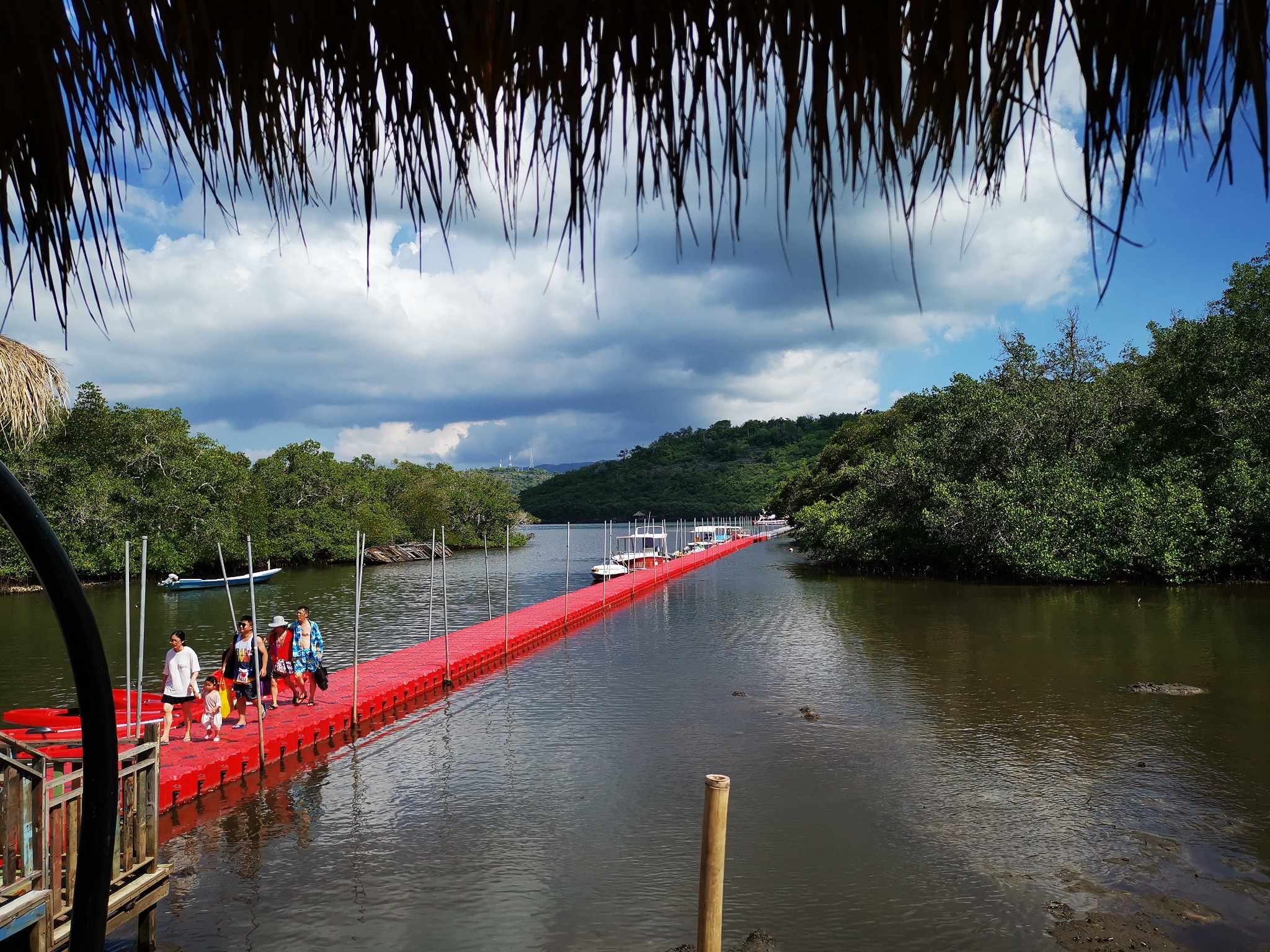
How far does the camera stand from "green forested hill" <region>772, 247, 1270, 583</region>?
103ft

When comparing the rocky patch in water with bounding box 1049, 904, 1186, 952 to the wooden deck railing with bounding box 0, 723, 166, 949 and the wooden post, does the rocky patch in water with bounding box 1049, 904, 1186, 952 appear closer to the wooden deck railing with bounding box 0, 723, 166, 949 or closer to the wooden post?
the wooden post

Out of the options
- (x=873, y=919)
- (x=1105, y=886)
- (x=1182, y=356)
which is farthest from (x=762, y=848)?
(x=1182, y=356)

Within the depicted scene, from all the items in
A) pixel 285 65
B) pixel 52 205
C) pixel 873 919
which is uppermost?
pixel 285 65

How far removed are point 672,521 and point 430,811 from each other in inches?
6429

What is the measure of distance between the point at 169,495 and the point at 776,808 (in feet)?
132

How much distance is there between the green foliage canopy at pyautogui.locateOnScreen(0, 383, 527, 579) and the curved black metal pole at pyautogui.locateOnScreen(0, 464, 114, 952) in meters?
30.1

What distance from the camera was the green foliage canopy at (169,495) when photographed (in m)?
38.2

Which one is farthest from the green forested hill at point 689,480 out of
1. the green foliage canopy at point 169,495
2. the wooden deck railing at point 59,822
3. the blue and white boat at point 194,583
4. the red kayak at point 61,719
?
the wooden deck railing at point 59,822

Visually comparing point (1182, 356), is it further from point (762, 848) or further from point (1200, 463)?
point (762, 848)

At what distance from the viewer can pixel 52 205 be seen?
248 centimetres

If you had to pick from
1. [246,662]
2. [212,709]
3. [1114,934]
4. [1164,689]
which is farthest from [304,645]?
[1164,689]

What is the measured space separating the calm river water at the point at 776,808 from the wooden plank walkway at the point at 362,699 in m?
0.54

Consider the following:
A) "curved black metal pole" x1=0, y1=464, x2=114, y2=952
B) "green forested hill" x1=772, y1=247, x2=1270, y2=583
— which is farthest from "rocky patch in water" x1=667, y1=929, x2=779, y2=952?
"green forested hill" x1=772, y1=247, x2=1270, y2=583

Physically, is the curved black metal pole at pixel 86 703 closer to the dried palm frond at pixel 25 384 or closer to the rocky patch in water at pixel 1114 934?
the rocky patch in water at pixel 1114 934
